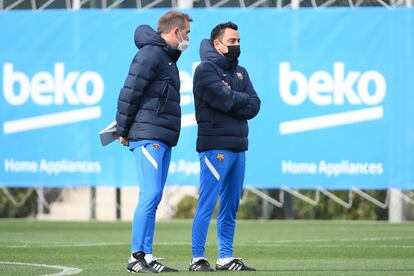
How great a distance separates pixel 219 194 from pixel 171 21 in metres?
1.49

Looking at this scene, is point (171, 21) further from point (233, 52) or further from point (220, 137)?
point (220, 137)

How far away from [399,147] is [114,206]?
4802 millimetres

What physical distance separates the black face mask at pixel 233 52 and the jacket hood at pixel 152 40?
58 centimetres

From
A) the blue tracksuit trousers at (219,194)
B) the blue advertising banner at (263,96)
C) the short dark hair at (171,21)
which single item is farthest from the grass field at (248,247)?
the short dark hair at (171,21)

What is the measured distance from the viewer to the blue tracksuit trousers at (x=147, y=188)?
31.3 feet

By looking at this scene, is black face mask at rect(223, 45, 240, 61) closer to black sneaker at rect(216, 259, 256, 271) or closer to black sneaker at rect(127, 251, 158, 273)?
black sneaker at rect(216, 259, 256, 271)

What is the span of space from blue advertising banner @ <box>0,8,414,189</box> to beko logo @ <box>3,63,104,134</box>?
0.01 metres

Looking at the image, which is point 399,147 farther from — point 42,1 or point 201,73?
point 201,73

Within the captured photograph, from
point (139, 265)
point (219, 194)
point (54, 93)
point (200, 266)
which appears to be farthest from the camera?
point (54, 93)

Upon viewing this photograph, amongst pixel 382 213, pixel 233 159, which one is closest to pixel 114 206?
pixel 382 213

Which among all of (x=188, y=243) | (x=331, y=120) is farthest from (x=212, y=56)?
(x=331, y=120)

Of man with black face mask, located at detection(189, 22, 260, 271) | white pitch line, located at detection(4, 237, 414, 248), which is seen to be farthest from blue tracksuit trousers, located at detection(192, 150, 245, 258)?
white pitch line, located at detection(4, 237, 414, 248)

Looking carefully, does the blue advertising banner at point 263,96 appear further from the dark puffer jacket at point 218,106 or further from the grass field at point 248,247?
the dark puffer jacket at point 218,106

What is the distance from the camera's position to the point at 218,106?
394 inches
